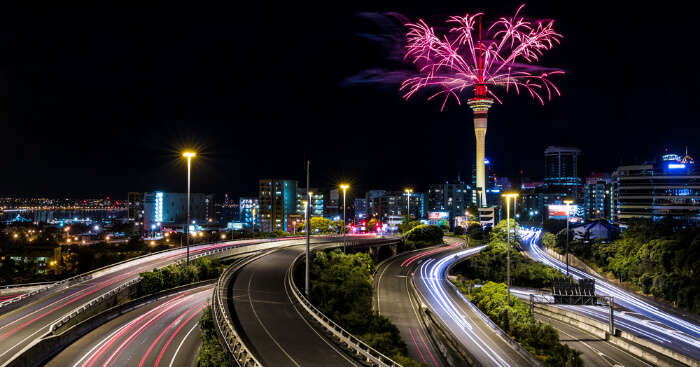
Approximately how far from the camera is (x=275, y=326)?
2016cm

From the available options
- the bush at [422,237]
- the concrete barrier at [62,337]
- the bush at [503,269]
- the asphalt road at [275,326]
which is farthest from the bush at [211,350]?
the bush at [422,237]

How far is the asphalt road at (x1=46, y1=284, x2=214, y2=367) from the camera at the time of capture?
68.4 ft

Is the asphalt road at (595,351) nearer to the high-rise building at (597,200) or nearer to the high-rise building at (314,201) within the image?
the high-rise building at (314,201)

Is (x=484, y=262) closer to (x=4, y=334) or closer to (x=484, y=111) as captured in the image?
(x=4, y=334)

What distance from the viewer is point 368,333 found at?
74.1ft

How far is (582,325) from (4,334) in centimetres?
3931

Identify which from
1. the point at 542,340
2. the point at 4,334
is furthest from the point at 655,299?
the point at 4,334

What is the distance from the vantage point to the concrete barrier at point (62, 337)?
19.2 m

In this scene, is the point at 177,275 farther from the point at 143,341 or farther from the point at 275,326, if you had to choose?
the point at 275,326

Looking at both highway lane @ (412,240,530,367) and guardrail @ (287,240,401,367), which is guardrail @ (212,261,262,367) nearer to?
guardrail @ (287,240,401,367)

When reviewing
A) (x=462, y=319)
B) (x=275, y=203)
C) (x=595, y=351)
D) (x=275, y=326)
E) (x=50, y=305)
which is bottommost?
(x=595, y=351)

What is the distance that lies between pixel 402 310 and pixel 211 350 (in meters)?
20.6

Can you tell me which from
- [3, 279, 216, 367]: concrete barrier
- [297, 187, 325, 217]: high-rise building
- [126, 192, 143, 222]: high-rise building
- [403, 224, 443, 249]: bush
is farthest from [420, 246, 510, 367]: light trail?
[126, 192, 143, 222]: high-rise building

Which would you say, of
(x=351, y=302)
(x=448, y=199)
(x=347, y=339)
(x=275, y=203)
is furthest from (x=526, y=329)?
(x=448, y=199)
